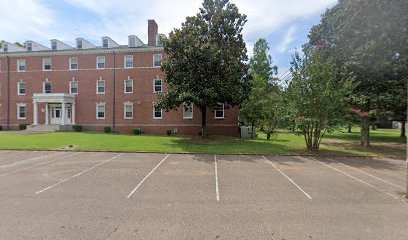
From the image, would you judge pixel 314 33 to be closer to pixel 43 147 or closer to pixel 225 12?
pixel 225 12

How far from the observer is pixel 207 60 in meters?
19.6

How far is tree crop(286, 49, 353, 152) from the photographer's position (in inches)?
605

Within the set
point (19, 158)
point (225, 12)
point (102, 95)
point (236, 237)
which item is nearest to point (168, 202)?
point (236, 237)

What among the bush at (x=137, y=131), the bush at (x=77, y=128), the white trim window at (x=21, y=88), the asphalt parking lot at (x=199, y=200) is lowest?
the asphalt parking lot at (x=199, y=200)

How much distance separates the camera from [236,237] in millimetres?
4758

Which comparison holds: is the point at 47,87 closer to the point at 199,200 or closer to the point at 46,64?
the point at 46,64

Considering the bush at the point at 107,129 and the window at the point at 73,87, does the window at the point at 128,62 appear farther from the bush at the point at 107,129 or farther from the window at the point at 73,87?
the bush at the point at 107,129

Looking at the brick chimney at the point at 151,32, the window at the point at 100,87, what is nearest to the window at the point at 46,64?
the window at the point at 100,87

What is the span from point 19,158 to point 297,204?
1401 centimetres

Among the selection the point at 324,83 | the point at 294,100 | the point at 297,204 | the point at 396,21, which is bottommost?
the point at 297,204

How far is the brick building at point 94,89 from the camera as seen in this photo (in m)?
30.8

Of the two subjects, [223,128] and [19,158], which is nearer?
[19,158]

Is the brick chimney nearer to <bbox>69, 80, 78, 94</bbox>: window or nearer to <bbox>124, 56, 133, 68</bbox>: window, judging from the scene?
<bbox>124, 56, 133, 68</bbox>: window

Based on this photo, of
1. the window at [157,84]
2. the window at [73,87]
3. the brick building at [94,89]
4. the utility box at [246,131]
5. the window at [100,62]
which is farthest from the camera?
the window at [73,87]
